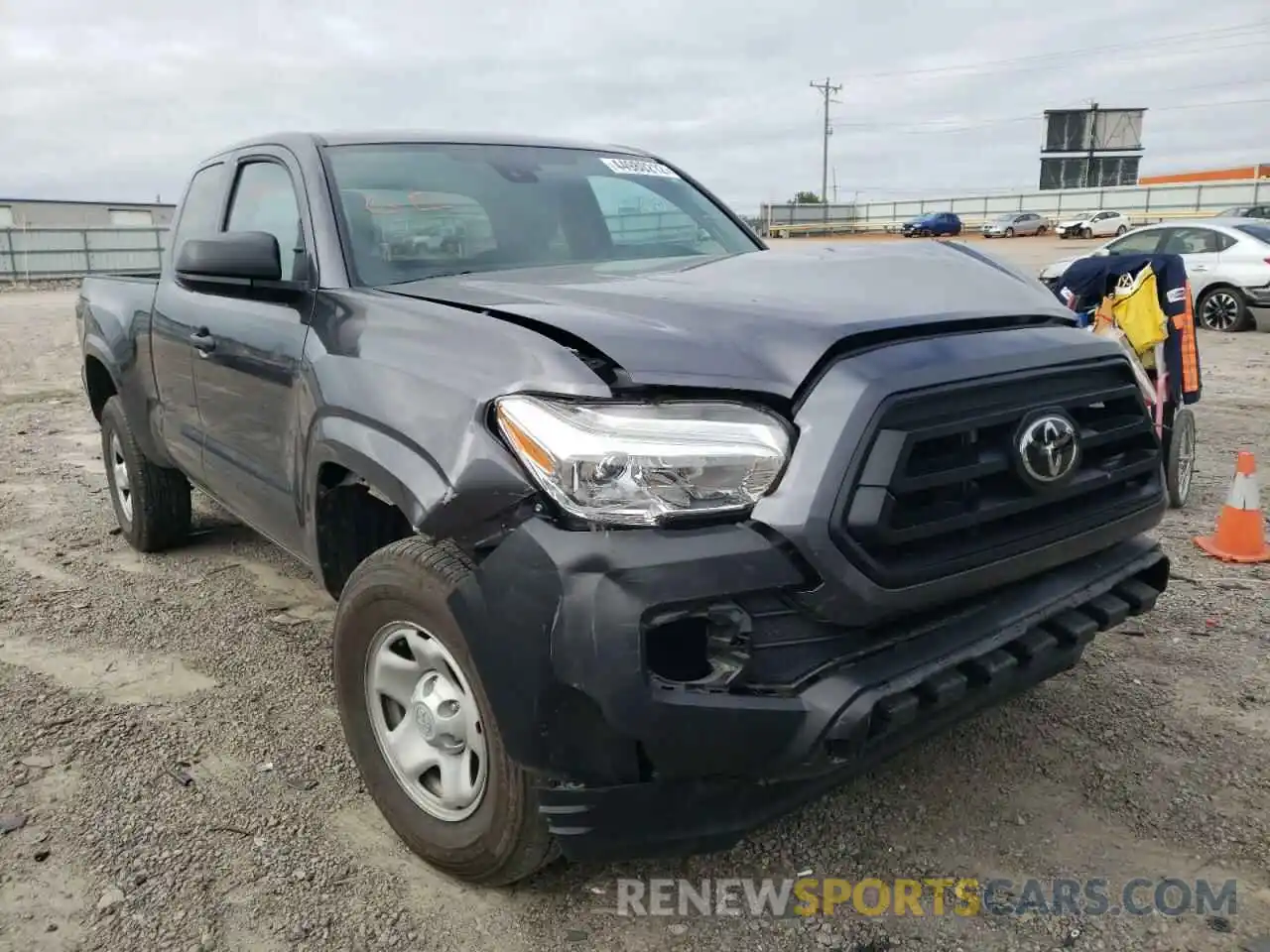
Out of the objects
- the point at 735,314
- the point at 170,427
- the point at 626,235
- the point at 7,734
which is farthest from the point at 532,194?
the point at 7,734

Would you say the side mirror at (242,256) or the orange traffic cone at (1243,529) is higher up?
the side mirror at (242,256)

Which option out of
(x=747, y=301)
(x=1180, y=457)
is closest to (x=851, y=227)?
(x=1180, y=457)

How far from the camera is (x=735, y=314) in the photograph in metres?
2.25

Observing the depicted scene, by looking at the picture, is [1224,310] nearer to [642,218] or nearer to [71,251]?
[642,218]

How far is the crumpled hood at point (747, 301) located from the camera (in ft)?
6.88

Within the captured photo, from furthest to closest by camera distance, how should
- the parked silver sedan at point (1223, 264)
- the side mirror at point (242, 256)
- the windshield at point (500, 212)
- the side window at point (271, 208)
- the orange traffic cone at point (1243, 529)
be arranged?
the parked silver sedan at point (1223, 264) < the orange traffic cone at point (1243, 529) < the side window at point (271, 208) < the windshield at point (500, 212) < the side mirror at point (242, 256)

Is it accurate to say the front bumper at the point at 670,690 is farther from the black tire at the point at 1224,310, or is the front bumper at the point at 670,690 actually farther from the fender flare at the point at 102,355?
the black tire at the point at 1224,310

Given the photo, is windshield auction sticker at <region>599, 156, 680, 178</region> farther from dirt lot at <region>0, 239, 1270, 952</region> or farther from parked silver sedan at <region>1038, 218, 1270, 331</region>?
parked silver sedan at <region>1038, 218, 1270, 331</region>

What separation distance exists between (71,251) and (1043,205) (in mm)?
45593

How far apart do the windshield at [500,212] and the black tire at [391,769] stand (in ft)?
3.29

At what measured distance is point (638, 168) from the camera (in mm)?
4145

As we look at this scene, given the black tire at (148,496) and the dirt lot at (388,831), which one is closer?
the dirt lot at (388,831)

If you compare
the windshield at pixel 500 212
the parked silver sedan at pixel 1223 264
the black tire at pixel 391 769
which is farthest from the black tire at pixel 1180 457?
the parked silver sedan at pixel 1223 264

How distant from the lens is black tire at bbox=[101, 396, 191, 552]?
4.84 m
